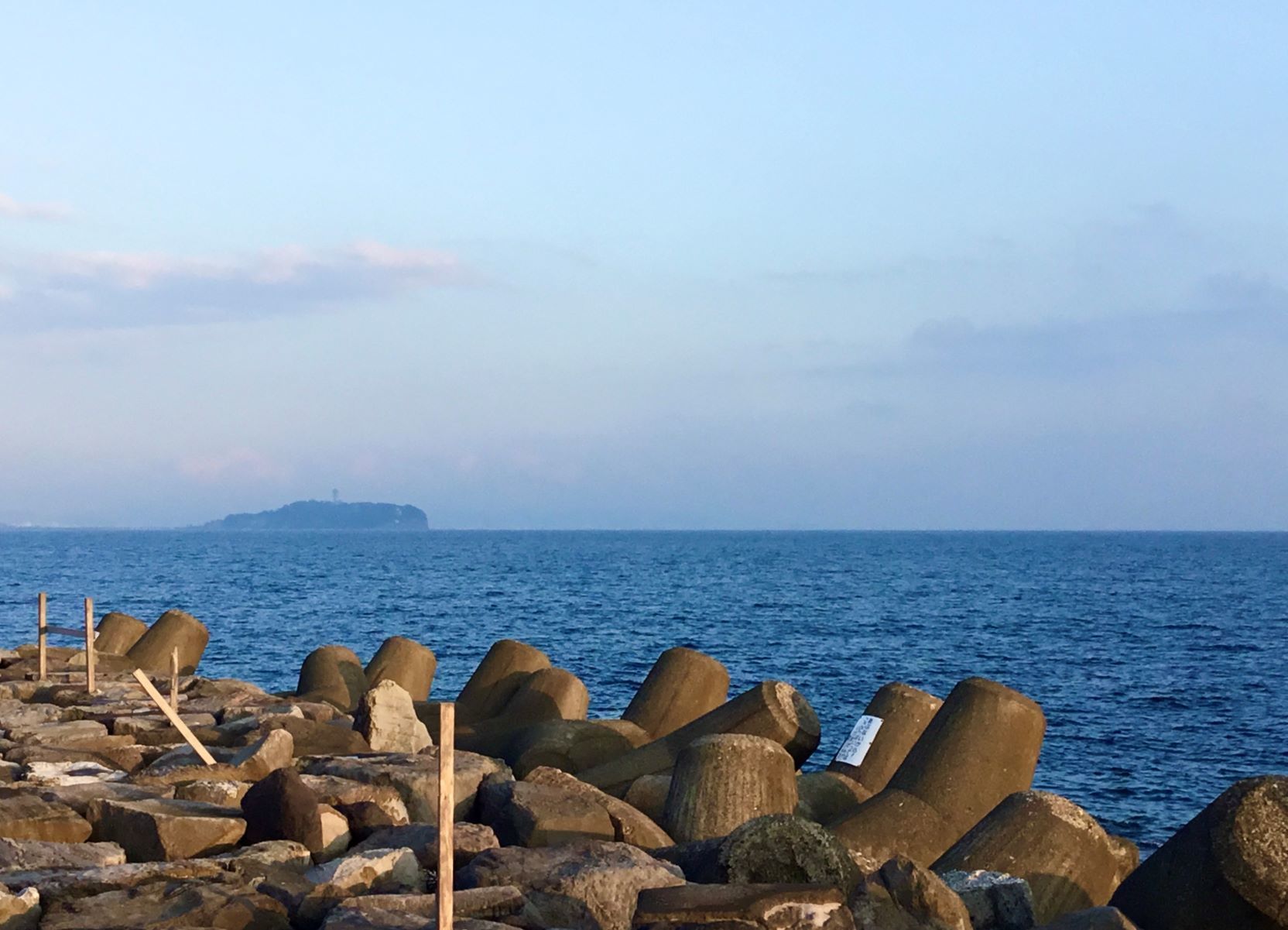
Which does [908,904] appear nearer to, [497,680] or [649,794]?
[649,794]

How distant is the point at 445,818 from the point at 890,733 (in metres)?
6.98

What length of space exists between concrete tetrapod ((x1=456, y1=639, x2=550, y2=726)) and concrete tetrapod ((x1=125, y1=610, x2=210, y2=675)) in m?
5.01

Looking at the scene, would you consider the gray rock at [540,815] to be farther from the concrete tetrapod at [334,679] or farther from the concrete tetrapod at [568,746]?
the concrete tetrapod at [334,679]

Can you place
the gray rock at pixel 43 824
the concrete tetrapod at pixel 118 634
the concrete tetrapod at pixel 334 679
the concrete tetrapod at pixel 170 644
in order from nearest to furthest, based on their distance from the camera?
1. the gray rock at pixel 43 824
2. the concrete tetrapod at pixel 334 679
3. the concrete tetrapod at pixel 170 644
4. the concrete tetrapod at pixel 118 634

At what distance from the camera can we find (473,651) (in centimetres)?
3544

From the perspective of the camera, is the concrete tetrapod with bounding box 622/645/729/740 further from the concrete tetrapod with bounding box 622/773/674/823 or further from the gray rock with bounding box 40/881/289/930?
the gray rock with bounding box 40/881/289/930

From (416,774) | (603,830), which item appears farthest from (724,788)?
(416,774)

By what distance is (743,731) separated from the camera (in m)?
12.3

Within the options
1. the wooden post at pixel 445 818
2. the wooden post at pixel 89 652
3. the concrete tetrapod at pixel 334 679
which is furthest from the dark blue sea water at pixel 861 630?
the wooden post at pixel 445 818

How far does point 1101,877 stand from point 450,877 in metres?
4.84

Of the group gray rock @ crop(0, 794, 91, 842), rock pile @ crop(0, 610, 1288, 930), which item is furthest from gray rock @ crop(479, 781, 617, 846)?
gray rock @ crop(0, 794, 91, 842)

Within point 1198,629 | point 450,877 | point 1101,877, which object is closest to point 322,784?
point 450,877

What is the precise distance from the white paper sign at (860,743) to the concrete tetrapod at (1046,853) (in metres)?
3.04

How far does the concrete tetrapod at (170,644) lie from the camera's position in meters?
19.6
